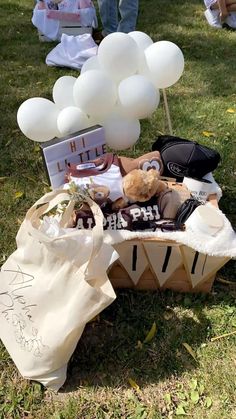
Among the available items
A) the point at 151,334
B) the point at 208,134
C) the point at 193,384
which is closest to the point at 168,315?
the point at 151,334

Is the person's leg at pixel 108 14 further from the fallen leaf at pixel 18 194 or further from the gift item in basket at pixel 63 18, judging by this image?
the fallen leaf at pixel 18 194

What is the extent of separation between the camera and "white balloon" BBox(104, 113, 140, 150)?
1.87 m

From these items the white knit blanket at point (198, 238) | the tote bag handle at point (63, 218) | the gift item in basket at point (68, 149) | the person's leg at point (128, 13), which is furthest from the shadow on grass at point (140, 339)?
the person's leg at point (128, 13)

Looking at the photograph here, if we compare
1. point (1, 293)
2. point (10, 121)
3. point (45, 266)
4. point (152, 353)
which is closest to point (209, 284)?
point (152, 353)

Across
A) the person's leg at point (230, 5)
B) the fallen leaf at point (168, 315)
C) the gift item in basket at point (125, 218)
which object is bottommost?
the fallen leaf at point (168, 315)

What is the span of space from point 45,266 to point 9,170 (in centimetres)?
120

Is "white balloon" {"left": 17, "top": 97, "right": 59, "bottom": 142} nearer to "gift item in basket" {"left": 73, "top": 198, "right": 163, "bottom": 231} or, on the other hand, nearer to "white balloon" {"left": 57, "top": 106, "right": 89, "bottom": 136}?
"white balloon" {"left": 57, "top": 106, "right": 89, "bottom": 136}

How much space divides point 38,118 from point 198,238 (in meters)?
0.77

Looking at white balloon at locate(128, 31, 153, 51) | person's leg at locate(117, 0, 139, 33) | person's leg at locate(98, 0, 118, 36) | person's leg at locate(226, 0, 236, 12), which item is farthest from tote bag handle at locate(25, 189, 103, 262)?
person's leg at locate(226, 0, 236, 12)

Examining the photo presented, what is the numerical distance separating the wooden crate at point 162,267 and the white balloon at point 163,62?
667mm

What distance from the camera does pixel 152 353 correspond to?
164 cm

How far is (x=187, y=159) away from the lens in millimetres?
1907

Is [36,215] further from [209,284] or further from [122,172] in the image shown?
[209,284]

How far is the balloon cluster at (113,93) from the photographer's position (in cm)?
175
